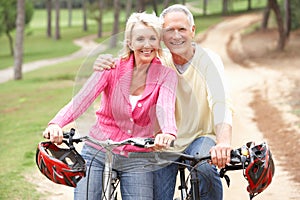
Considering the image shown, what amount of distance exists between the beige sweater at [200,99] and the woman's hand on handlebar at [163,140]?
20.1 inches

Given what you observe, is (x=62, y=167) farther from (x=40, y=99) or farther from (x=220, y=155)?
(x=40, y=99)

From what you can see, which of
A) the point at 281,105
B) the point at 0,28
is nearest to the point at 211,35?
the point at 0,28

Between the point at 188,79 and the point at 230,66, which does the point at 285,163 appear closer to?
the point at 188,79

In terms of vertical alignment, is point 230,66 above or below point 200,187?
below

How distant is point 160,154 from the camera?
433 cm

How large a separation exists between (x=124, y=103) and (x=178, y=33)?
617mm

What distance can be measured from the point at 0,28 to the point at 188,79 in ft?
149

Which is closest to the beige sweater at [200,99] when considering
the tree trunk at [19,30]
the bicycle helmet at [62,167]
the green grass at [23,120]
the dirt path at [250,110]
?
the bicycle helmet at [62,167]

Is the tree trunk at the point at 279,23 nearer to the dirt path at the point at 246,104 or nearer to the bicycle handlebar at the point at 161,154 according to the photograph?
the dirt path at the point at 246,104

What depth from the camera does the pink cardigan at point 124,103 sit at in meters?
4.39

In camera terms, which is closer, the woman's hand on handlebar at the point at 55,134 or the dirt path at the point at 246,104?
the woman's hand on handlebar at the point at 55,134

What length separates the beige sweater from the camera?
456 cm

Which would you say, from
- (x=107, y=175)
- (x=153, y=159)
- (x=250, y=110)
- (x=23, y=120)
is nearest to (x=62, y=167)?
(x=107, y=175)

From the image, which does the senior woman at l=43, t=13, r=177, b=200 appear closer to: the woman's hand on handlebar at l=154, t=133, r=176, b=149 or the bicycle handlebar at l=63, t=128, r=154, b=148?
the bicycle handlebar at l=63, t=128, r=154, b=148
